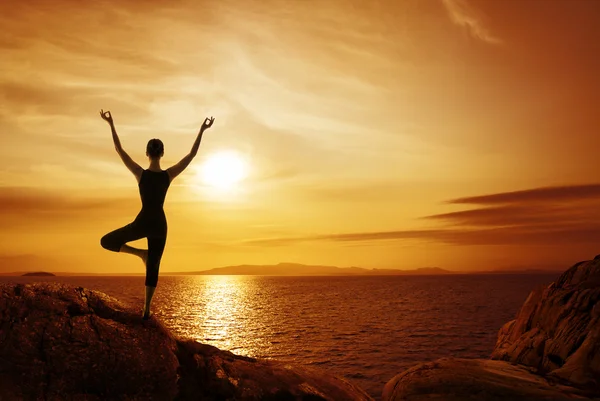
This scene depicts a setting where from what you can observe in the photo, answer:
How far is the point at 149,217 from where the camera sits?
733 centimetres

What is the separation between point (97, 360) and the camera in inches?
278

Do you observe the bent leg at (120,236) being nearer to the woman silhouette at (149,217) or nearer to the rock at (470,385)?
the woman silhouette at (149,217)

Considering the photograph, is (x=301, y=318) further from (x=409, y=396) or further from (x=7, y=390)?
(x=7, y=390)

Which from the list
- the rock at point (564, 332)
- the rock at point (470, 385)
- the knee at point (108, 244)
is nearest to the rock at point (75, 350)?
the knee at point (108, 244)

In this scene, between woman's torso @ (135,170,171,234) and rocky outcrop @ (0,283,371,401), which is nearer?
rocky outcrop @ (0,283,371,401)

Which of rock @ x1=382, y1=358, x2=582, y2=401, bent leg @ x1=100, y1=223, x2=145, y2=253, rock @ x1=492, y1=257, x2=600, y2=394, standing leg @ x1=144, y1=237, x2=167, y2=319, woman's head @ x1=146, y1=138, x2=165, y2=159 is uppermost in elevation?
woman's head @ x1=146, y1=138, x2=165, y2=159

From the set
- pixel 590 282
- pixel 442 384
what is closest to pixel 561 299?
pixel 590 282

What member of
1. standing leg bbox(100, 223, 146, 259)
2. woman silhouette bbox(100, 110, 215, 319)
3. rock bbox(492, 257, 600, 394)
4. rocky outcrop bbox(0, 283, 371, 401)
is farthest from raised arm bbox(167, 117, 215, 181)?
rock bbox(492, 257, 600, 394)

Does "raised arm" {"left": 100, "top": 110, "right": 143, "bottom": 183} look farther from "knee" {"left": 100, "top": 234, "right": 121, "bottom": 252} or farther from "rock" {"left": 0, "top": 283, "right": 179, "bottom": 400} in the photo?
"rock" {"left": 0, "top": 283, "right": 179, "bottom": 400}

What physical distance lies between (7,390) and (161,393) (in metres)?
2.32

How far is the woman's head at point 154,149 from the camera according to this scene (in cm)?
756

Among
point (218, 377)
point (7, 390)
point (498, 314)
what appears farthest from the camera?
point (498, 314)

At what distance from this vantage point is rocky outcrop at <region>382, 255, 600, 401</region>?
37.0 feet

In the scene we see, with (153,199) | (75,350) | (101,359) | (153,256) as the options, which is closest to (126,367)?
(101,359)
